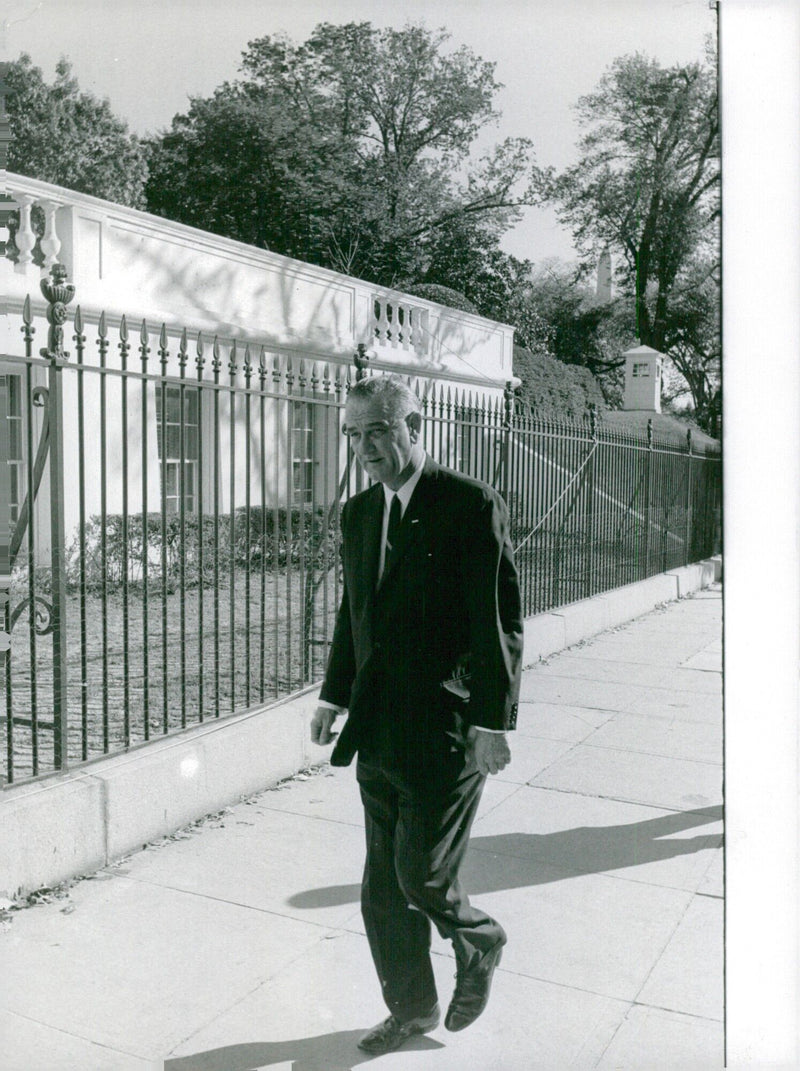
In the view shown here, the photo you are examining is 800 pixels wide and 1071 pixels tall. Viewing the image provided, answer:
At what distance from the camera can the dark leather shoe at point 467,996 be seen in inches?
107

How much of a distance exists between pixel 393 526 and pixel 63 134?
1.66 metres

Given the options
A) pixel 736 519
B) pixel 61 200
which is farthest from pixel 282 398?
pixel 736 519

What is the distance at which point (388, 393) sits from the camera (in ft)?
8.41

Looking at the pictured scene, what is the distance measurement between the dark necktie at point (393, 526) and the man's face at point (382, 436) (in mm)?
45

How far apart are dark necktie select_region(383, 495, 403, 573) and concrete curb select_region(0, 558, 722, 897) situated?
1.06m

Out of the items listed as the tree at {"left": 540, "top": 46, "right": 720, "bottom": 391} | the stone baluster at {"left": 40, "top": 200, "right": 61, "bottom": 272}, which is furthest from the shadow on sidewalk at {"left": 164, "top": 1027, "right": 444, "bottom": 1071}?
the stone baluster at {"left": 40, "top": 200, "right": 61, "bottom": 272}

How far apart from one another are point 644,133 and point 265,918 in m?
2.76

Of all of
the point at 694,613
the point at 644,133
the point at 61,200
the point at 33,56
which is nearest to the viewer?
the point at 33,56

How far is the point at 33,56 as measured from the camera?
2945mm

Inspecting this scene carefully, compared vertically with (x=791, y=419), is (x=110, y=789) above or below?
below

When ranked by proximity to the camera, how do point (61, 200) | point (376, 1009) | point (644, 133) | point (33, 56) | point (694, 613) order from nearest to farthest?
1. point (376, 1009)
2. point (33, 56)
3. point (644, 133)
4. point (61, 200)
5. point (694, 613)

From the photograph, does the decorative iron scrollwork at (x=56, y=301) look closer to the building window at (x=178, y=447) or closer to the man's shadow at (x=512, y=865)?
the building window at (x=178, y=447)

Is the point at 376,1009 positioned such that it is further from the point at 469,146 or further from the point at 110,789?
the point at 469,146

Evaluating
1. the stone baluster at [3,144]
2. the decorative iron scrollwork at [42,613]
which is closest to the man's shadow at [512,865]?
the decorative iron scrollwork at [42,613]
